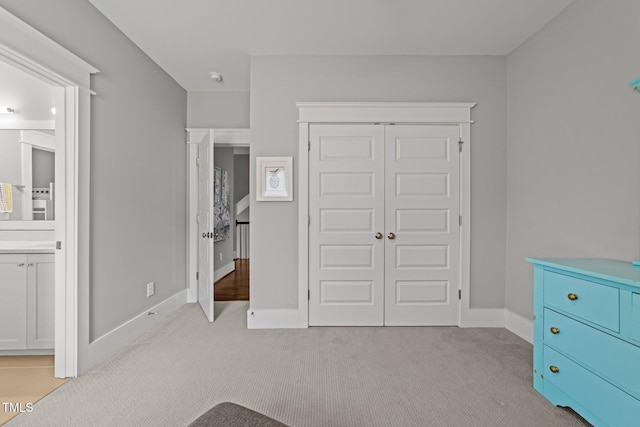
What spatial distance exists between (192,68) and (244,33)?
3.29 feet

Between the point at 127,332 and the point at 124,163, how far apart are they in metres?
1.54

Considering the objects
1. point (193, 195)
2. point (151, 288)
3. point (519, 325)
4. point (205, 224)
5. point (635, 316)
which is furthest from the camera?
point (193, 195)

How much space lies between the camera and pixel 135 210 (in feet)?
9.82

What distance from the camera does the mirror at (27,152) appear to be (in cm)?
283

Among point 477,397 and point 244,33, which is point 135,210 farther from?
point 477,397

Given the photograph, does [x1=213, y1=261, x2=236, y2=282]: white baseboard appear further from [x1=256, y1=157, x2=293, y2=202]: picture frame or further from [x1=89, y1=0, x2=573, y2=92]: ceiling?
[x1=89, y1=0, x2=573, y2=92]: ceiling

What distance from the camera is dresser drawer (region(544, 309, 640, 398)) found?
4.88 ft

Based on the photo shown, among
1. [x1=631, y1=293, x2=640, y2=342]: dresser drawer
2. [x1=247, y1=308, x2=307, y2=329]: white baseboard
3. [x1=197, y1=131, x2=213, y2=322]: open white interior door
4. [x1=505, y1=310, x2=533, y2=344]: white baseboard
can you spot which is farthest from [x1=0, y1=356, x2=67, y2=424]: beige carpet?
[x1=505, y1=310, x2=533, y2=344]: white baseboard

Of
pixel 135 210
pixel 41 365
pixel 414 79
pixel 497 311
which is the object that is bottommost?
pixel 41 365

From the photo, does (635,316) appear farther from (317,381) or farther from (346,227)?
(346,227)

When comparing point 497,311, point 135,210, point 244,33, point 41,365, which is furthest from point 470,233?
point 41,365

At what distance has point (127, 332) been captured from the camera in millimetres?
2814

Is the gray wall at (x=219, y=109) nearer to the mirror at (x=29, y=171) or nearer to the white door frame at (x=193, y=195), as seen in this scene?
the white door frame at (x=193, y=195)

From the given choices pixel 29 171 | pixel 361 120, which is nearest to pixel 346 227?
pixel 361 120
